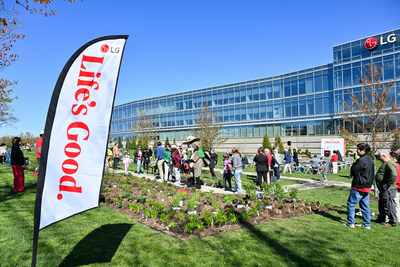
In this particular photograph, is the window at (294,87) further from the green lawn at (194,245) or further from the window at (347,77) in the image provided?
the green lawn at (194,245)

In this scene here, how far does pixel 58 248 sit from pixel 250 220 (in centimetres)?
413

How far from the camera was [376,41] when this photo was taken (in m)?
34.8

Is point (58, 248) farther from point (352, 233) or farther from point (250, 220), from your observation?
point (352, 233)

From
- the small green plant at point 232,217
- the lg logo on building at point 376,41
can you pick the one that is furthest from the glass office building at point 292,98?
the small green plant at point 232,217

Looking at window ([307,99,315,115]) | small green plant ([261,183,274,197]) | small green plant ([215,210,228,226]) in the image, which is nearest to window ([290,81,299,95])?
window ([307,99,315,115])

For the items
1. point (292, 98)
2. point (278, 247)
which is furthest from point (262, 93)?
point (278, 247)

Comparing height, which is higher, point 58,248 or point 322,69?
point 322,69

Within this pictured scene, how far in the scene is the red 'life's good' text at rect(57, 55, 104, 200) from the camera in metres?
3.19

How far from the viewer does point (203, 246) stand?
481cm

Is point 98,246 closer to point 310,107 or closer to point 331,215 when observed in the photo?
point 331,215

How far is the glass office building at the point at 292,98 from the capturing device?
35438mm

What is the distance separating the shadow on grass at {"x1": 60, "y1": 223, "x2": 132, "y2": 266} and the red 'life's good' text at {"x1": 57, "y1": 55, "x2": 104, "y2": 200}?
5.14 ft

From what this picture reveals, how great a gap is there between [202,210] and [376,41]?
128 ft

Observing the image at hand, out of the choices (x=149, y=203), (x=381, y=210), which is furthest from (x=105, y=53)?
(x=381, y=210)
